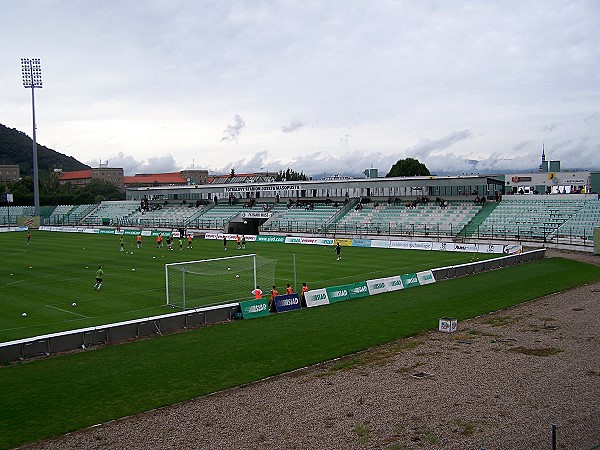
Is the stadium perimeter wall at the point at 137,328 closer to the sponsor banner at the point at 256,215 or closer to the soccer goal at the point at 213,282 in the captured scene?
the soccer goal at the point at 213,282

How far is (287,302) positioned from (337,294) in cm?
316

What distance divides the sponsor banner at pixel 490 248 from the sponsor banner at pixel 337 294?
2368 centimetres

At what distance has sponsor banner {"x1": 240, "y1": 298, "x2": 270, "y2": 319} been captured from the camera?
24875mm

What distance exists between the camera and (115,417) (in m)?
13.8

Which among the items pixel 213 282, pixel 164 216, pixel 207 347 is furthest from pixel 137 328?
pixel 164 216

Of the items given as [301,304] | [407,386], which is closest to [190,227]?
[301,304]

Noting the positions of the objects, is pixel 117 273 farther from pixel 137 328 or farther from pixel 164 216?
pixel 164 216

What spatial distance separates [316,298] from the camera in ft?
90.5

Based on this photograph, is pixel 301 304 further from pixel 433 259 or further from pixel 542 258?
pixel 542 258

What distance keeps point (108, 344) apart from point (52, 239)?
54.4 meters

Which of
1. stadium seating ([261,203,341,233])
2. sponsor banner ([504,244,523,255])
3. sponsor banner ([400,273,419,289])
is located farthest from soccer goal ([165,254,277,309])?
stadium seating ([261,203,341,233])

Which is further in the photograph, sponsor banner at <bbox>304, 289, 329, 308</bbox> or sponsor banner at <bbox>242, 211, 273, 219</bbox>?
sponsor banner at <bbox>242, 211, 273, 219</bbox>

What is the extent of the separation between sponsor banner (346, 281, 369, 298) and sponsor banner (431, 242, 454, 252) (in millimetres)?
23139

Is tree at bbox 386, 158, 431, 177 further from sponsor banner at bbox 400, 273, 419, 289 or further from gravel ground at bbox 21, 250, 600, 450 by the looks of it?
gravel ground at bbox 21, 250, 600, 450
